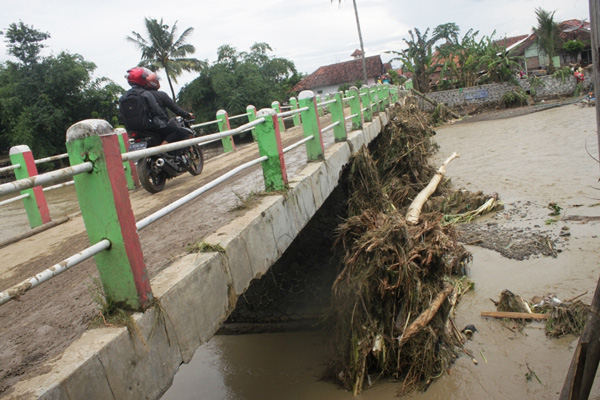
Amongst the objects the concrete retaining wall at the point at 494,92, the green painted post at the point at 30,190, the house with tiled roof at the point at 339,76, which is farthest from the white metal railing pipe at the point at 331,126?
the house with tiled roof at the point at 339,76

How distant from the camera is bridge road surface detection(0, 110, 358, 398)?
2.08 meters

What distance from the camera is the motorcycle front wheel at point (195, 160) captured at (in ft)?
20.9

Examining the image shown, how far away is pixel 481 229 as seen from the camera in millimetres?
7777

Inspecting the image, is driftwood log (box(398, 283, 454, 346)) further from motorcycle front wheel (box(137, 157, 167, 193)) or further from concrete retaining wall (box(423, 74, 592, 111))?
concrete retaining wall (box(423, 74, 592, 111))

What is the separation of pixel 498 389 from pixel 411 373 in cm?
77

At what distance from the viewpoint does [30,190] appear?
5195mm

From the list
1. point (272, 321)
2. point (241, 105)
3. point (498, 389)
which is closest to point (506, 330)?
point (498, 389)

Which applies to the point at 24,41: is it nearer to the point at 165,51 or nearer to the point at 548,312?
the point at 165,51

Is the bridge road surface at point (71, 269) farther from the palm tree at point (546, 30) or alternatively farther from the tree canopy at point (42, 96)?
the palm tree at point (546, 30)

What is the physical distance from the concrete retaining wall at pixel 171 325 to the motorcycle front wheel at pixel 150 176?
231 cm

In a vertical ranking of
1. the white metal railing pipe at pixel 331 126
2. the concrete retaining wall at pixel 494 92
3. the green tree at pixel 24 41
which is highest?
the green tree at pixel 24 41

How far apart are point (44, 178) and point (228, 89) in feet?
89.1

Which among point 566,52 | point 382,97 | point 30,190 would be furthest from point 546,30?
point 30,190

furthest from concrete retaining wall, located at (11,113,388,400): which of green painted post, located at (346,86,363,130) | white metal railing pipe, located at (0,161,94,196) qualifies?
green painted post, located at (346,86,363,130)
